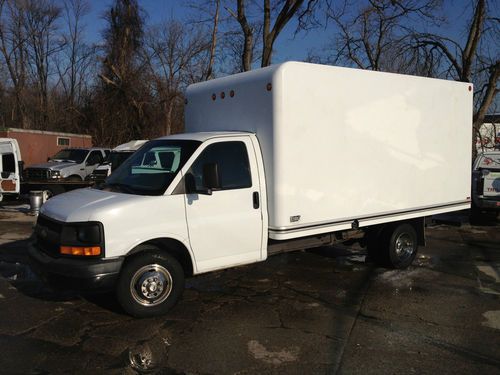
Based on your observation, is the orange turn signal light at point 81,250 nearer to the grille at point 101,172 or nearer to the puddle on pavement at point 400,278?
the puddle on pavement at point 400,278

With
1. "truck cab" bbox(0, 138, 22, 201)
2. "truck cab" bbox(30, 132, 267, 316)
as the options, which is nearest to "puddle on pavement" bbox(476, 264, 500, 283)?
"truck cab" bbox(30, 132, 267, 316)

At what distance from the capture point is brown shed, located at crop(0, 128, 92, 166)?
20.7m

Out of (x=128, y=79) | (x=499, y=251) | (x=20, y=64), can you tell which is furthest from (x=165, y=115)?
(x=499, y=251)

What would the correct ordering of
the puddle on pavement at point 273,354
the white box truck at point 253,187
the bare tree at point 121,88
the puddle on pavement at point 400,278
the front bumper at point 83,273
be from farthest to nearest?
the bare tree at point 121,88 < the puddle on pavement at point 400,278 < the white box truck at point 253,187 < the front bumper at point 83,273 < the puddle on pavement at point 273,354

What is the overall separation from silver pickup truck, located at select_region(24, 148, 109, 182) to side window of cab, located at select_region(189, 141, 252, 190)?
12.0 meters

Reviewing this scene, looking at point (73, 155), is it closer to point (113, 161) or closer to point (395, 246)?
point (113, 161)

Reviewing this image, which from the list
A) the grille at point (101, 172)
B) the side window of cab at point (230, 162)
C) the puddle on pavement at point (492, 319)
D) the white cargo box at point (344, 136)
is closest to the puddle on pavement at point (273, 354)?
the white cargo box at point (344, 136)

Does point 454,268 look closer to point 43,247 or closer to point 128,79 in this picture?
point 43,247

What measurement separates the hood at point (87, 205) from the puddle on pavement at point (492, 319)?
3896 millimetres

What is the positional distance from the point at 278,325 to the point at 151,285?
4.59 ft

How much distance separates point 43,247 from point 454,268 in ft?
19.6

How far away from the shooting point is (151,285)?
5.21 metres

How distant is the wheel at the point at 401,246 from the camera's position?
289 inches

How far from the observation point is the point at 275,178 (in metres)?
5.70
